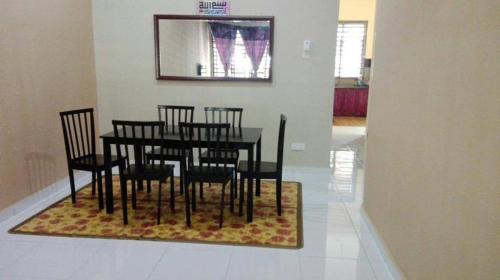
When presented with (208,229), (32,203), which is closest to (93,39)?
(32,203)

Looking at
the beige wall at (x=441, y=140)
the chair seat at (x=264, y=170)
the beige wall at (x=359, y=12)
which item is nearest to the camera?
the beige wall at (x=441, y=140)

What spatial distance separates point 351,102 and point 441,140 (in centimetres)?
809

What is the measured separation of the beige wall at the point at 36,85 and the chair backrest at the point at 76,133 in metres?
0.16

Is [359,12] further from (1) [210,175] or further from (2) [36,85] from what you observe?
(2) [36,85]

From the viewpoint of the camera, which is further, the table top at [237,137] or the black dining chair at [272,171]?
the black dining chair at [272,171]

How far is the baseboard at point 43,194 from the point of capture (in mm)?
2949

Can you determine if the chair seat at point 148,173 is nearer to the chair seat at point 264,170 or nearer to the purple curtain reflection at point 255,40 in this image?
the chair seat at point 264,170

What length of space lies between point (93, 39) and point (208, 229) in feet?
9.96

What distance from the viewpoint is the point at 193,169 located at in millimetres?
2881

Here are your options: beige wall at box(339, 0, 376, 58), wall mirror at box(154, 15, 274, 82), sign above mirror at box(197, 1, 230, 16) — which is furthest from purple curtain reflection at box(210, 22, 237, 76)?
beige wall at box(339, 0, 376, 58)

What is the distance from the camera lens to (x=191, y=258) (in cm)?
236

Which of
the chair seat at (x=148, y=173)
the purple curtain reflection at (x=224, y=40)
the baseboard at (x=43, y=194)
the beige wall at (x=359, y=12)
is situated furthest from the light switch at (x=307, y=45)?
the beige wall at (x=359, y=12)

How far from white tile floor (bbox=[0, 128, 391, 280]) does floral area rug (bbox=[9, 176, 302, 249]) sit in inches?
3.9

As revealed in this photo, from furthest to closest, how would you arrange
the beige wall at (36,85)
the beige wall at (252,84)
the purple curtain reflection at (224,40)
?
1. the purple curtain reflection at (224,40)
2. the beige wall at (252,84)
3. the beige wall at (36,85)
